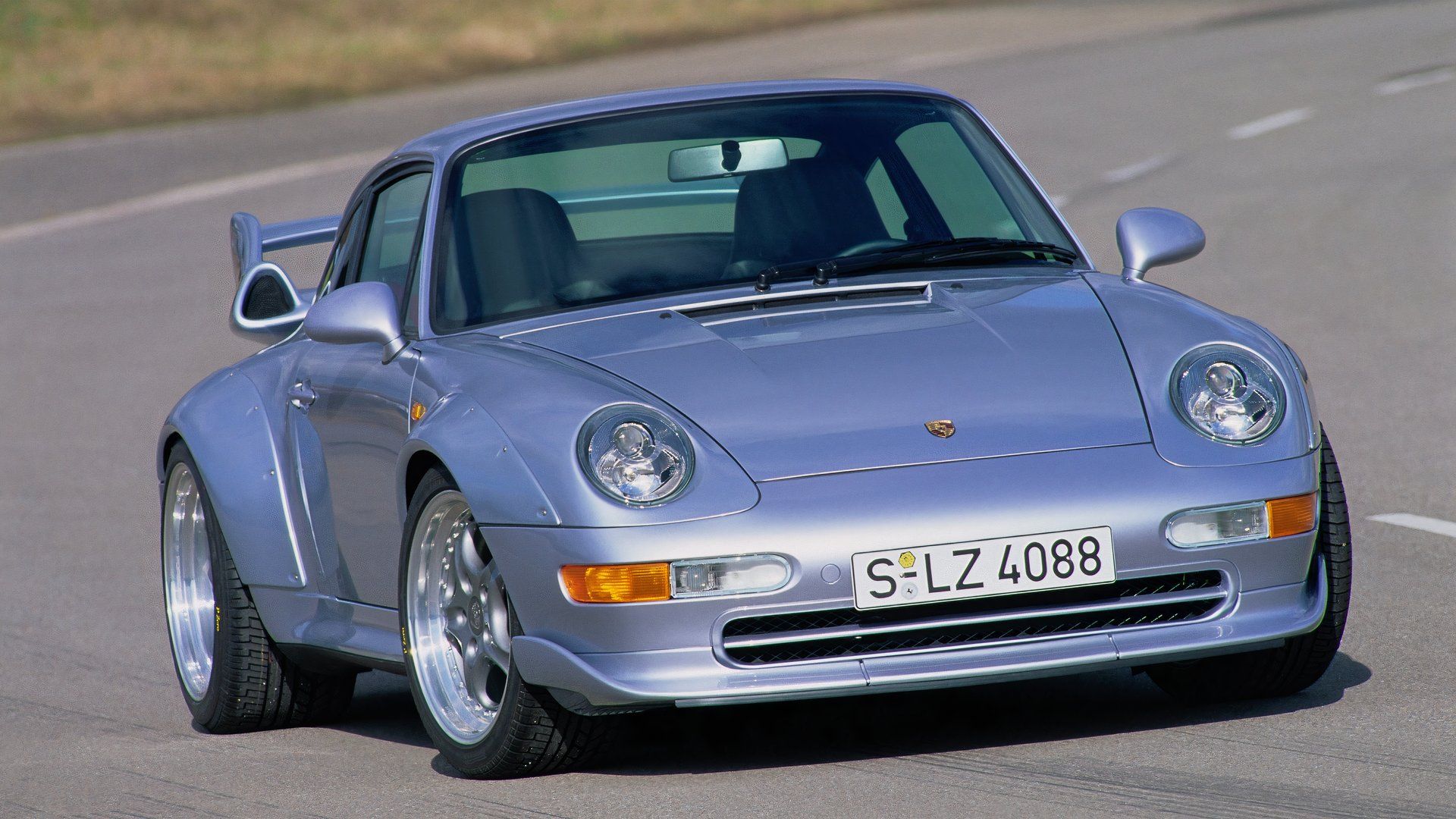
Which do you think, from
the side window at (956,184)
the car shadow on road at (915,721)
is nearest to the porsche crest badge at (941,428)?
the car shadow on road at (915,721)

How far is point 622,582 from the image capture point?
4.25 meters

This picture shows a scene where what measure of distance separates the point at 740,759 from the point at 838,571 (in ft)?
2.24

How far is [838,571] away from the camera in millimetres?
4219


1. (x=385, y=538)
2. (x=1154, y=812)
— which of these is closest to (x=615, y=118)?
(x=385, y=538)

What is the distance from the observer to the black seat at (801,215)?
17.7ft

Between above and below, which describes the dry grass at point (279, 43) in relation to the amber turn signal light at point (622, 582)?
below

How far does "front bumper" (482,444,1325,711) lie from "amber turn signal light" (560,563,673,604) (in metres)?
0.02

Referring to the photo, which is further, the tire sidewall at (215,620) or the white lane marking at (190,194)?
the white lane marking at (190,194)

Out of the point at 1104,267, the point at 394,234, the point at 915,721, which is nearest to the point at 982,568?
the point at 915,721

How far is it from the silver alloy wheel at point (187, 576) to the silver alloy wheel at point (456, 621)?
5.16 feet

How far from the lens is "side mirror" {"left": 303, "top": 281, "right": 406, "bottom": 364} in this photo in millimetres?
5238

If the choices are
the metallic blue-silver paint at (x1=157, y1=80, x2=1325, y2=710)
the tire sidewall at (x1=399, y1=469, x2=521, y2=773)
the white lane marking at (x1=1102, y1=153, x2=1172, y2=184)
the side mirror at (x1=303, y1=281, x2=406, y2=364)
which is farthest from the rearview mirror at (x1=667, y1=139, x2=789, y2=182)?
the white lane marking at (x1=1102, y1=153, x2=1172, y2=184)

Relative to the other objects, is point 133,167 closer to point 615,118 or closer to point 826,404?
point 615,118

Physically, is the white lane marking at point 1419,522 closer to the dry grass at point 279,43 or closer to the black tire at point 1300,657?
the black tire at point 1300,657
